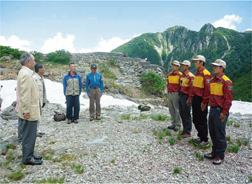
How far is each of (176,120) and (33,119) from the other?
17.0 ft

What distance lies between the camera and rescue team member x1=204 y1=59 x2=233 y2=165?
14.7ft

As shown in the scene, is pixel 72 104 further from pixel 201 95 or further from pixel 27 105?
pixel 201 95

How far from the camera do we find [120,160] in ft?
15.9

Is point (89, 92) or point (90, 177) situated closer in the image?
point (90, 177)

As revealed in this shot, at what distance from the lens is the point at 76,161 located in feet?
15.5

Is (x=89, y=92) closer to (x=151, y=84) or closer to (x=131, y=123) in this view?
(x=131, y=123)

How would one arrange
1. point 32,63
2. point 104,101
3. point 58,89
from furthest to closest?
point 58,89
point 104,101
point 32,63

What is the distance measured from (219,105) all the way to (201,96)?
935mm

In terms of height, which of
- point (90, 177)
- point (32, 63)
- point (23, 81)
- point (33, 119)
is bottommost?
point (90, 177)

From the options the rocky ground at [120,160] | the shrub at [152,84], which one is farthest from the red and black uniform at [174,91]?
the shrub at [152,84]

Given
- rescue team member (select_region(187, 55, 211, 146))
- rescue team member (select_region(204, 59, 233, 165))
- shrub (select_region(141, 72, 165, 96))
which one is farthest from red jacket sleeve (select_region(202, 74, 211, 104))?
shrub (select_region(141, 72, 165, 96))

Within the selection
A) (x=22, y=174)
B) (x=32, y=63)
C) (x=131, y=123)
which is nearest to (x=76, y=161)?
(x=22, y=174)

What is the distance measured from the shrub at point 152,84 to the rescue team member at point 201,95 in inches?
868

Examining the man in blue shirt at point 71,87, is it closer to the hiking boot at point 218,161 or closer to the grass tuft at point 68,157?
the grass tuft at point 68,157
